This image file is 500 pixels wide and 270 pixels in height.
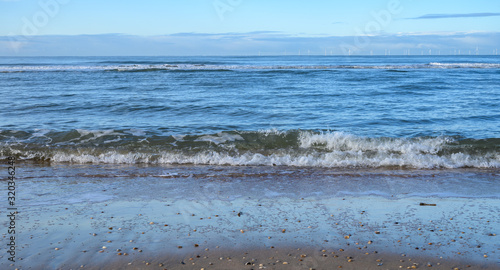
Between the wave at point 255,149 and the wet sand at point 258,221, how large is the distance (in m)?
1.12

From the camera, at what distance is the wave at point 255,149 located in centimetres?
896

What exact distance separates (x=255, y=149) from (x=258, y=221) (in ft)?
16.7

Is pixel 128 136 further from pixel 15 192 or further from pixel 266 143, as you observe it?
pixel 15 192

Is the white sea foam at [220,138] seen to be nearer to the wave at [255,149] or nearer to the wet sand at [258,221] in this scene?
the wave at [255,149]

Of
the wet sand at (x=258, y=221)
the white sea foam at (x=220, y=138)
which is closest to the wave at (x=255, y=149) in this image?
the white sea foam at (x=220, y=138)

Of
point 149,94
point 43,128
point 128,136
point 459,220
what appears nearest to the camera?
point 459,220

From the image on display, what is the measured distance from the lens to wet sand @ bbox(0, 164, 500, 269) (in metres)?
4.05

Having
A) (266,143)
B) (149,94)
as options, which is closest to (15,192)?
(266,143)

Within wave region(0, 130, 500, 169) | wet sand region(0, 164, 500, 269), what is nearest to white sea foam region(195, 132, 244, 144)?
wave region(0, 130, 500, 169)

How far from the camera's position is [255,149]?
10.1 metres

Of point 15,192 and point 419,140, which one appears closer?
point 15,192

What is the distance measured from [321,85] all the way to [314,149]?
15.1m

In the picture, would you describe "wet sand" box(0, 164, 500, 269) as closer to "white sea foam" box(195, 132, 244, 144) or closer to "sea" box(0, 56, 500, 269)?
"sea" box(0, 56, 500, 269)

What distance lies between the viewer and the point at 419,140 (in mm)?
10414
